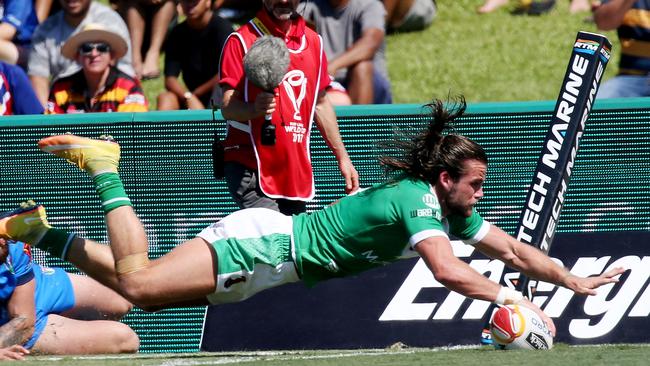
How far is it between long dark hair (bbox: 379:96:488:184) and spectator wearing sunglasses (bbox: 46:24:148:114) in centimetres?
309

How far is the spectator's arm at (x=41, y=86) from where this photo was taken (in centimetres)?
945

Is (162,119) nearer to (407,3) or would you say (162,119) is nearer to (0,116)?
(0,116)

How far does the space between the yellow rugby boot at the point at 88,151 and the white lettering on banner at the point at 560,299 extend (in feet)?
7.11

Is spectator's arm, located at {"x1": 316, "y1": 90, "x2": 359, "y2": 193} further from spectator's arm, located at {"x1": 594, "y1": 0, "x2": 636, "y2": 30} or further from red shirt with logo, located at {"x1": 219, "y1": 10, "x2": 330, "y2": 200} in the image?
spectator's arm, located at {"x1": 594, "y1": 0, "x2": 636, "y2": 30}

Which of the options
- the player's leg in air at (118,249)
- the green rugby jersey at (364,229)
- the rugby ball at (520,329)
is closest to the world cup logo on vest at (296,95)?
the green rugby jersey at (364,229)

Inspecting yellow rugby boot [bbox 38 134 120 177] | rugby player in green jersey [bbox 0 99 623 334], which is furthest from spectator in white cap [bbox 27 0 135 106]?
rugby player in green jersey [bbox 0 99 623 334]

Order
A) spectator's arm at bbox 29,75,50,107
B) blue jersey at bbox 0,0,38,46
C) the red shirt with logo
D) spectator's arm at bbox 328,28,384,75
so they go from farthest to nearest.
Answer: blue jersey at bbox 0,0,38,46
spectator's arm at bbox 29,75,50,107
spectator's arm at bbox 328,28,384,75
the red shirt with logo

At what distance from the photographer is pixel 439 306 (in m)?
7.54

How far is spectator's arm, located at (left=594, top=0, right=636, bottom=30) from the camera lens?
26.2 ft

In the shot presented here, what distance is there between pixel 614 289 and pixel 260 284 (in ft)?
8.31

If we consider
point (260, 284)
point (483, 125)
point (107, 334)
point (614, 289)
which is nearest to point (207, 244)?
point (260, 284)

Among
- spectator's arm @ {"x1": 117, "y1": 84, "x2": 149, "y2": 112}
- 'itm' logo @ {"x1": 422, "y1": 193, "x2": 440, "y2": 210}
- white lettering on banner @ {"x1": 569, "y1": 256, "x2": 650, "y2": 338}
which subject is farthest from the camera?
spectator's arm @ {"x1": 117, "y1": 84, "x2": 149, "y2": 112}

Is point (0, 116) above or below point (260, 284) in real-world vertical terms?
above

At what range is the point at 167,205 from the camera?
7.68 metres
